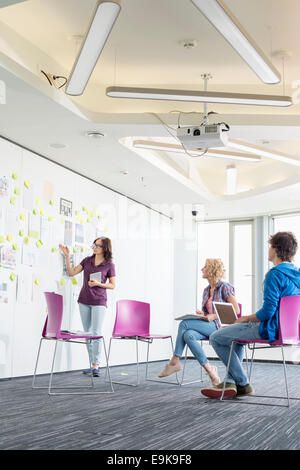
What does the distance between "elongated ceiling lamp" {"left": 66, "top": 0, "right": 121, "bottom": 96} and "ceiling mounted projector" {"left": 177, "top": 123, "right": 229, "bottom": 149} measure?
102 cm

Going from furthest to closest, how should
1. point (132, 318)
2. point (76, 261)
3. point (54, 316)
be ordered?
point (76, 261), point (132, 318), point (54, 316)

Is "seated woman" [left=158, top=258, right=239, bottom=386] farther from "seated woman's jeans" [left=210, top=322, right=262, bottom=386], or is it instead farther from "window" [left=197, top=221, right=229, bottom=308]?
"window" [left=197, top=221, right=229, bottom=308]

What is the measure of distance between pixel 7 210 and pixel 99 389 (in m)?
2.07

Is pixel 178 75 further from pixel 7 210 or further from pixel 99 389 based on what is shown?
pixel 99 389

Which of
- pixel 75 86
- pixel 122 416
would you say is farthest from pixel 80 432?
pixel 75 86

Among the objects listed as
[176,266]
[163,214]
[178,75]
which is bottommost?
[176,266]

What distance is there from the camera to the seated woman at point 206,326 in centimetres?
472

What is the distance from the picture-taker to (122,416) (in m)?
3.44

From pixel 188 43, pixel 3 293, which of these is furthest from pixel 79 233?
pixel 188 43

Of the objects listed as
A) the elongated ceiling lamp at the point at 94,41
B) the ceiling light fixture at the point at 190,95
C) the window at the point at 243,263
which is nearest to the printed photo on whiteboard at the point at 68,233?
the elongated ceiling lamp at the point at 94,41

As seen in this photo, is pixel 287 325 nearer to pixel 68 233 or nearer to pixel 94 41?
pixel 94 41

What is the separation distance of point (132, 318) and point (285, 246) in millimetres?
2348

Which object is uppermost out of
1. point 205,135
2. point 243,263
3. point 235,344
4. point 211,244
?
point 205,135

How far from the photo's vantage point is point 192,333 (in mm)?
4844
